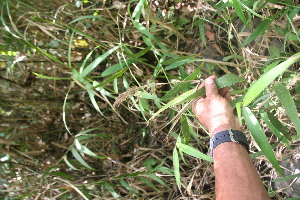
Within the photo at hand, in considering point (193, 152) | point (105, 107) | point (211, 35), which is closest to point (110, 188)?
point (105, 107)

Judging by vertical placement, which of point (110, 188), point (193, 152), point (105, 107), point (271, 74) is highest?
point (271, 74)

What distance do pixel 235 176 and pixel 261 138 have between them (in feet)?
0.44

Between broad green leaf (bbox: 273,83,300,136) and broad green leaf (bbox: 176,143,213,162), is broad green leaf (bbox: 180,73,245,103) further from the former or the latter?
broad green leaf (bbox: 176,143,213,162)

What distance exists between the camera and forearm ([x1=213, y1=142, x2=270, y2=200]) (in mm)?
749

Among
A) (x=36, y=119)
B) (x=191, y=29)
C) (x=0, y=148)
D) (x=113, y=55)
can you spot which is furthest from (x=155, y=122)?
(x=0, y=148)

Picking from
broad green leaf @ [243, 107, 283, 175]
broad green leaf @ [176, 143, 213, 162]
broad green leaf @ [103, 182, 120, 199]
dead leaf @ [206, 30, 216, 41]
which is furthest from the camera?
dead leaf @ [206, 30, 216, 41]

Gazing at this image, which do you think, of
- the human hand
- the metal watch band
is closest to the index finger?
the human hand

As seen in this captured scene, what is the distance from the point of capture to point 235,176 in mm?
772

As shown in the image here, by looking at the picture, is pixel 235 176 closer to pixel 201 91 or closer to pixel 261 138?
pixel 261 138

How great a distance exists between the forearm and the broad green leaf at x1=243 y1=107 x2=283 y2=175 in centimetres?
8

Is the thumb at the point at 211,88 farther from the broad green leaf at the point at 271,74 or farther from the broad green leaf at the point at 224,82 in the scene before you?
the broad green leaf at the point at 271,74

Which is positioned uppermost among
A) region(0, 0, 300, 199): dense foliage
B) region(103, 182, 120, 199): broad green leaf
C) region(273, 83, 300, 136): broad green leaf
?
region(273, 83, 300, 136): broad green leaf

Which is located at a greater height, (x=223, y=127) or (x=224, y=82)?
(x=224, y=82)

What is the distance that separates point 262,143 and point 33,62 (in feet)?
4.34
